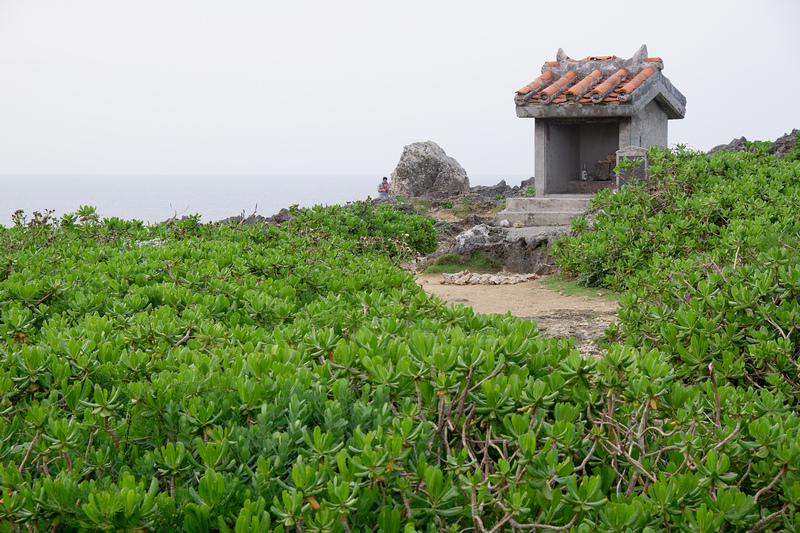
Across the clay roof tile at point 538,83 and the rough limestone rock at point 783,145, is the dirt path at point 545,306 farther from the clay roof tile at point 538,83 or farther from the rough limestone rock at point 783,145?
the rough limestone rock at point 783,145

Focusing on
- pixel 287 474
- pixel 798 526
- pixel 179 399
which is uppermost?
pixel 179 399

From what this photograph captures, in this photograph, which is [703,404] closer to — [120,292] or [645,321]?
[645,321]

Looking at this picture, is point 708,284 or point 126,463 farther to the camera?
point 708,284

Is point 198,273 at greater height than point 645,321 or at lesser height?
greater

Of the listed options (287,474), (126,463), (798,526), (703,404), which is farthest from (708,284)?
(126,463)

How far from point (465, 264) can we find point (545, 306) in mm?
3634

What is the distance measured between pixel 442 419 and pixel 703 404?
4.15 ft

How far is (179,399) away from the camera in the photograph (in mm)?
2518

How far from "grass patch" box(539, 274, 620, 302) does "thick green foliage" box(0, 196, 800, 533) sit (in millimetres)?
5452

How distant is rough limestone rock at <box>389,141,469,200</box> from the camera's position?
26.1m

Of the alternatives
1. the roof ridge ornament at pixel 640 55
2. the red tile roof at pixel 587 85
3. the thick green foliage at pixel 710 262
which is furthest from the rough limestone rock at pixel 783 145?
the roof ridge ornament at pixel 640 55

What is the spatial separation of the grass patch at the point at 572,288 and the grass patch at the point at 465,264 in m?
1.47

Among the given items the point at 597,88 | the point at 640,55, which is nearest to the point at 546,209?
the point at 597,88

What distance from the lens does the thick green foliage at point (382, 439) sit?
2.03m
